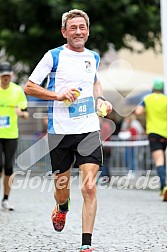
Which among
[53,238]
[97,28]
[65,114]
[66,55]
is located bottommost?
[53,238]

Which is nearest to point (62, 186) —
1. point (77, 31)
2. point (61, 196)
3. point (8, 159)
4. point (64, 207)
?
point (61, 196)

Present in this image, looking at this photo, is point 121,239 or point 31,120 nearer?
point 121,239

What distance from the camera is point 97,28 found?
822 inches

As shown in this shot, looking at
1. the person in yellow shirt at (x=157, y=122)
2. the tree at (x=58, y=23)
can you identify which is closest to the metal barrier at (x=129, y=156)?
the tree at (x=58, y=23)

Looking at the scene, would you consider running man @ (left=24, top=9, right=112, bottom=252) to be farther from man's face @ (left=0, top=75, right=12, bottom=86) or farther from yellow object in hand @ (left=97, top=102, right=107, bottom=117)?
man's face @ (left=0, top=75, right=12, bottom=86)

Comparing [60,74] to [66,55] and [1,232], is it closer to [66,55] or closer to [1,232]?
[66,55]

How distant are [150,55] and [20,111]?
2561 cm

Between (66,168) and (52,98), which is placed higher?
(52,98)

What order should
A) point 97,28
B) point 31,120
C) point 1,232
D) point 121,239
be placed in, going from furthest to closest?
point 31,120
point 97,28
point 1,232
point 121,239

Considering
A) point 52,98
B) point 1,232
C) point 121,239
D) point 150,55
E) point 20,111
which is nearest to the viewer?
point 52,98

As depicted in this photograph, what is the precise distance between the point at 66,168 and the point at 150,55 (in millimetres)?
28930

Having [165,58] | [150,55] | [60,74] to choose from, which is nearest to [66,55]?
[60,74]

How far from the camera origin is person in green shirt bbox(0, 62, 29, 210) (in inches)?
391

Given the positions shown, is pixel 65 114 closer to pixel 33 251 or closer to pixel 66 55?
pixel 66 55
